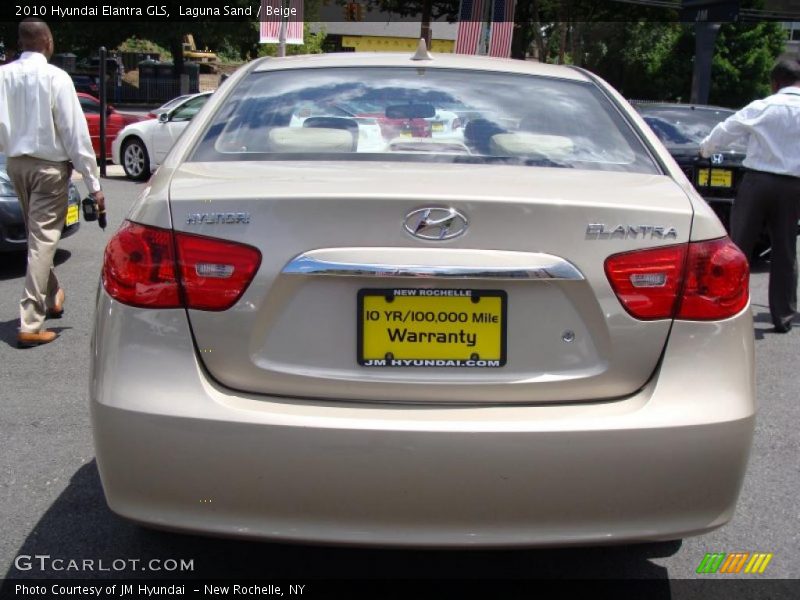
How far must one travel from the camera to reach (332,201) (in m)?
2.48

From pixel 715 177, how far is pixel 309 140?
6.62 metres

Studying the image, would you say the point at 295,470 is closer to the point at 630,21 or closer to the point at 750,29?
the point at 630,21

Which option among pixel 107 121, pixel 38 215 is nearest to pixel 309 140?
pixel 38 215

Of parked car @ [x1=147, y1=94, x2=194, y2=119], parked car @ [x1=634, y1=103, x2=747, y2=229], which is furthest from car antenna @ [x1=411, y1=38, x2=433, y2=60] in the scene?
parked car @ [x1=147, y1=94, x2=194, y2=119]

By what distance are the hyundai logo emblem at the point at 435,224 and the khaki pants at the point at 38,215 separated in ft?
13.4

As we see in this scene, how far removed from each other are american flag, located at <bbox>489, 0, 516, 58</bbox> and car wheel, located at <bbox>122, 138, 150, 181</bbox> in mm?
6511

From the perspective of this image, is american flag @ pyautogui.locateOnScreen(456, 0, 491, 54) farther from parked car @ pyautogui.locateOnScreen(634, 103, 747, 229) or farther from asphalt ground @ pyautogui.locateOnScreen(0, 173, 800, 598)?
asphalt ground @ pyautogui.locateOnScreen(0, 173, 800, 598)

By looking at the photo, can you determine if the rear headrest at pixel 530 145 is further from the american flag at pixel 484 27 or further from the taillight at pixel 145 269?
the american flag at pixel 484 27

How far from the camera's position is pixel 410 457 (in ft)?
7.88

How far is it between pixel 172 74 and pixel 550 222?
48.9m

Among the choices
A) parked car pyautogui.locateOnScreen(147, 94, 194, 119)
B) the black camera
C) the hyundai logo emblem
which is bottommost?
parked car pyautogui.locateOnScreen(147, 94, 194, 119)

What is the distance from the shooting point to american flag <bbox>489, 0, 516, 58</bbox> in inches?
714

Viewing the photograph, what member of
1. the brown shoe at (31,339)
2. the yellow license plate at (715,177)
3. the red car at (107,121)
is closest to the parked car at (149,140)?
the red car at (107,121)

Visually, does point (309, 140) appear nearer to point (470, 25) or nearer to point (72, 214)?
point (72, 214)
